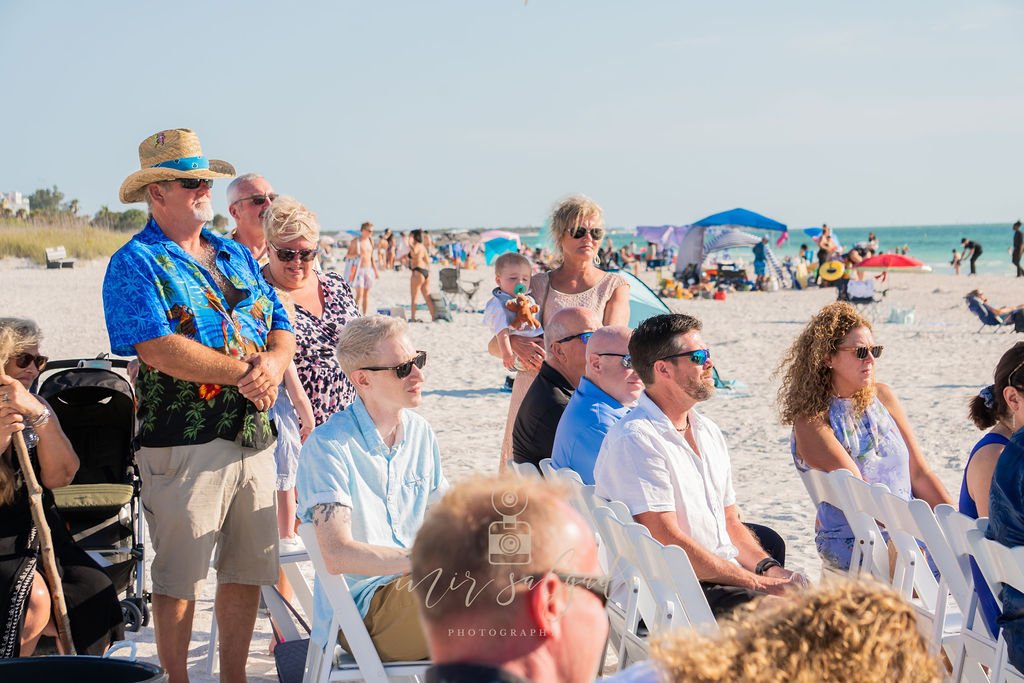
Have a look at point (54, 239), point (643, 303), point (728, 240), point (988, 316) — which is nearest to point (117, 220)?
point (54, 239)

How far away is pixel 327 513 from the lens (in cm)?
314

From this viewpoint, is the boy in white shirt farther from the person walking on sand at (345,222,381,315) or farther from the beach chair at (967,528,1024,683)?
the person walking on sand at (345,222,381,315)

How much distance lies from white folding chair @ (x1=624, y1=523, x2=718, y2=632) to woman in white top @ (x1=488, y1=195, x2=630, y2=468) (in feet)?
7.68

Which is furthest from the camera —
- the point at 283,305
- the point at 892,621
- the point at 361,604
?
the point at 283,305

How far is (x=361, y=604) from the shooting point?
10.3 ft

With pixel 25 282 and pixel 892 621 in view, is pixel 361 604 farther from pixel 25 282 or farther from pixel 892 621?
pixel 25 282

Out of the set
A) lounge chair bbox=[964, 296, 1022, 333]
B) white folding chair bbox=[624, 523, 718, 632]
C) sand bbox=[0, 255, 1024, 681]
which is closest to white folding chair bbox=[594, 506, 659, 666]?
white folding chair bbox=[624, 523, 718, 632]

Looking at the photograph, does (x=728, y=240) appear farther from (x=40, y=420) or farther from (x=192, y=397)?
(x=40, y=420)

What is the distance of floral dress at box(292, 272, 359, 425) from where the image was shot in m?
4.58

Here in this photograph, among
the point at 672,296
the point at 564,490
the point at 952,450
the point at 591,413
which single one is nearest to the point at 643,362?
the point at 591,413

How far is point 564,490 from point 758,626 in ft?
1.34

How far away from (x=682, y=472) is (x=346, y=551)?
123 centimetres

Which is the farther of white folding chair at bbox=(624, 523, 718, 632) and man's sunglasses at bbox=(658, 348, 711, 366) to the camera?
man's sunglasses at bbox=(658, 348, 711, 366)

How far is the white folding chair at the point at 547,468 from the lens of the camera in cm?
399
